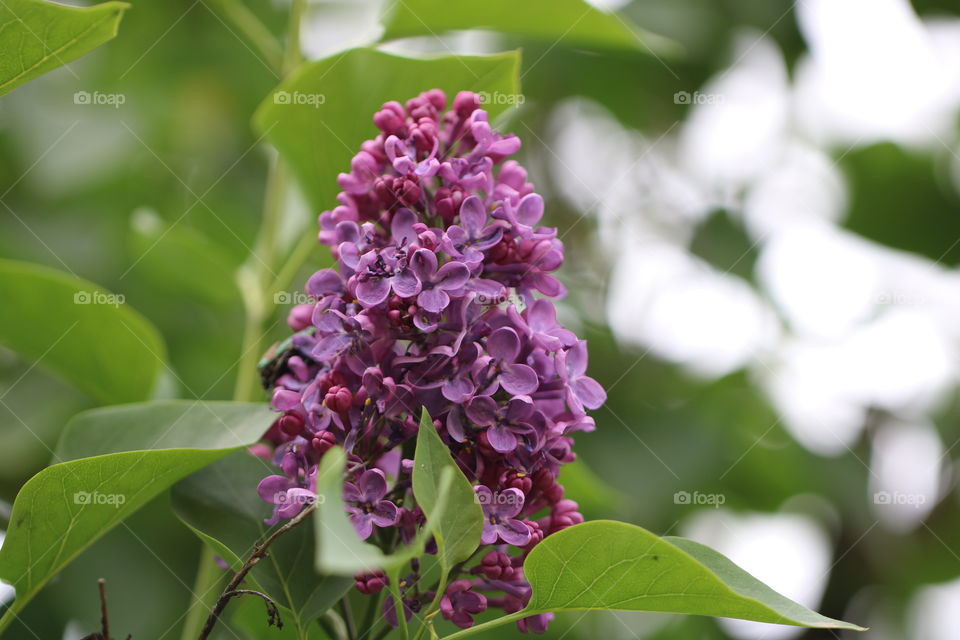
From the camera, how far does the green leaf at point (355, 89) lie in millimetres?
1773

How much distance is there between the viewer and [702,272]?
3.74 metres

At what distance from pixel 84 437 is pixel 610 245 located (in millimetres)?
2493

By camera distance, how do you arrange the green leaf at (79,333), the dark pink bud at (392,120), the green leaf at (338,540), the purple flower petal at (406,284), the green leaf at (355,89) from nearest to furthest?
the green leaf at (338,540) < the purple flower petal at (406,284) < the dark pink bud at (392,120) < the green leaf at (355,89) < the green leaf at (79,333)

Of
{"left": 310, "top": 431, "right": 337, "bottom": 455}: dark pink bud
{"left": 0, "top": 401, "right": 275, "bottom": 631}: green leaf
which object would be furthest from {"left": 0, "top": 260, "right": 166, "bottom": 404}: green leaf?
{"left": 310, "top": 431, "right": 337, "bottom": 455}: dark pink bud

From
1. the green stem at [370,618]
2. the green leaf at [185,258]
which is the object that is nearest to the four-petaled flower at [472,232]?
the green stem at [370,618]

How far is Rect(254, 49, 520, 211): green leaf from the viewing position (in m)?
1.77

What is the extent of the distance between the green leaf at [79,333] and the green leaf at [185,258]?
389mm

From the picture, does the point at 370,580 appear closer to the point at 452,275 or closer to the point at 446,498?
the point at 446,498

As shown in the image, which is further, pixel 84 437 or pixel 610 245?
pixel 610 245

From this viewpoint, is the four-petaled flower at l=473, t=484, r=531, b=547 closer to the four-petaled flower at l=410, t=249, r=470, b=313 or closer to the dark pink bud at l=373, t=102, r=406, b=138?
the four-petaled flower at l=410, t=249, r=470, b=313

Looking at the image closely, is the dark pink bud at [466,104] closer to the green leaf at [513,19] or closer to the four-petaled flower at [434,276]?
the four-petaled flower at [434,276]

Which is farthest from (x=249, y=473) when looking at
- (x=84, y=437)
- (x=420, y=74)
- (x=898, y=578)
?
(x=898, y=578)

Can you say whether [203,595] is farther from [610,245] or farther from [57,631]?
[610,245]

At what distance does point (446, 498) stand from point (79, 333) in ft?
3.75
